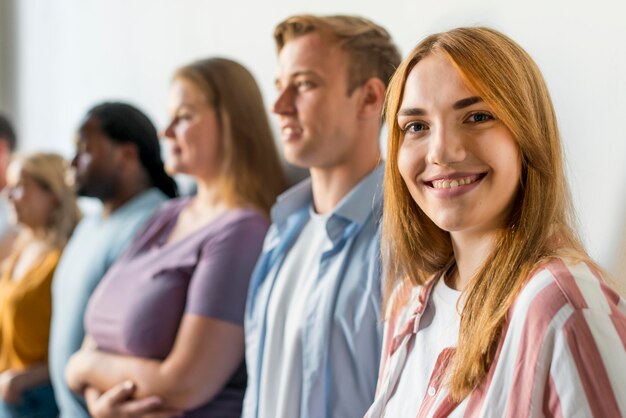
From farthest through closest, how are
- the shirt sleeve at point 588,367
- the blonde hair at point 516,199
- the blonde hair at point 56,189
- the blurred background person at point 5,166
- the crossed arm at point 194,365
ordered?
1. the blurred background person at point 5,166
2. the blonde hair at point 56,189
3. the crossed arm at point 194,365
4. the blonde hair at point 516,199
5. the shirt sleeve at point 588,367

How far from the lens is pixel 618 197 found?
152 centimetres

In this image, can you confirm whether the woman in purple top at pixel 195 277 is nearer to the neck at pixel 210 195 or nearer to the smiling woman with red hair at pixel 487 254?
the neck at pixel 210 195

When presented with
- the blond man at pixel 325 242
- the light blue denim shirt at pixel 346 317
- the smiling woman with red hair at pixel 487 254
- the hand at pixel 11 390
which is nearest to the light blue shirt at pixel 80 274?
the hand at pixel 11 390

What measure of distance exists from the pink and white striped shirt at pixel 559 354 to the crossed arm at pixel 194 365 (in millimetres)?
1059

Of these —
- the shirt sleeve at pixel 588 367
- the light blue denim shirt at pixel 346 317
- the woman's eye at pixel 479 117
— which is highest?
the woman's eye at pixel 479 117

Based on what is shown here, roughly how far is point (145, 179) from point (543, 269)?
6.37 ft

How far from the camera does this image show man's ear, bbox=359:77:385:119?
1964 millimetres

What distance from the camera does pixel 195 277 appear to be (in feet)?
7.53

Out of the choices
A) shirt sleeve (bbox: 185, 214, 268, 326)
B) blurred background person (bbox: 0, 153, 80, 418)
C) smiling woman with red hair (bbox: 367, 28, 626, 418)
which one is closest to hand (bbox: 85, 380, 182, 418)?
shirt sleeve (bbox: 185, 214, 268, 326)

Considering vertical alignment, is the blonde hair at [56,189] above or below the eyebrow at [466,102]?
below

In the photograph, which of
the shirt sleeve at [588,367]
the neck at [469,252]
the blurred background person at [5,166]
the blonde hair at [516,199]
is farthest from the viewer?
the blurred background person at [5,166]

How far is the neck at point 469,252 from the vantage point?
1373 millimetres

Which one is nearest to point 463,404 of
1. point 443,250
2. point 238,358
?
point 443,250

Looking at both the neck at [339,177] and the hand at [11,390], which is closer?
the neck at [339,177]
